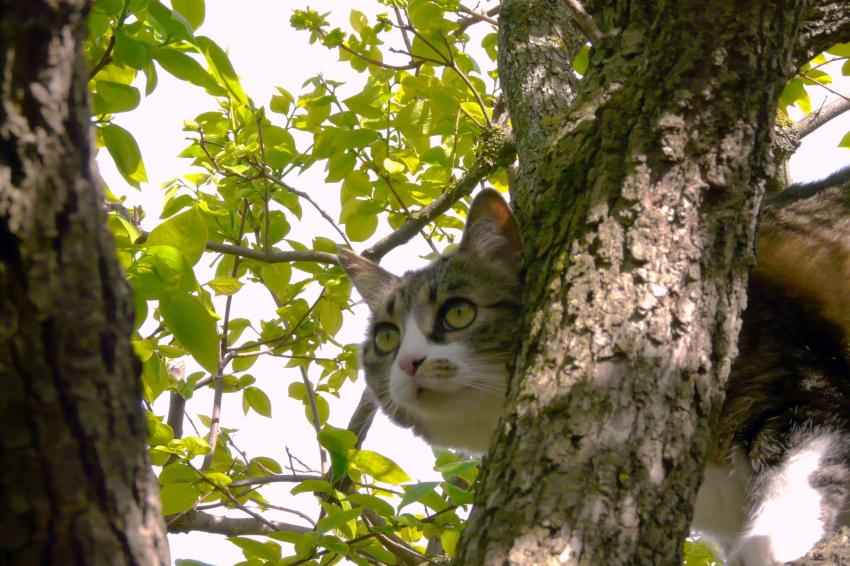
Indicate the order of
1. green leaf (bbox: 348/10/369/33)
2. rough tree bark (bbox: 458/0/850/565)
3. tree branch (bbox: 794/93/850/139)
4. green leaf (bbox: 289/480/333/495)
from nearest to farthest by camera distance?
rough tree bark (bbox: 458/0/850/565) → green leaf (bbox: 289/480/333/495) → green leaf (bbox: 348/10/369/33) → tree branch (bbox: 794/93/850/139)

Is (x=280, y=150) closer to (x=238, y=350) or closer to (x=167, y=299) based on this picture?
(x=238, y=350)

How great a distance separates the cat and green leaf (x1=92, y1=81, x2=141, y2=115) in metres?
1.12

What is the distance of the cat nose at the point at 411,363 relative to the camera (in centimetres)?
268

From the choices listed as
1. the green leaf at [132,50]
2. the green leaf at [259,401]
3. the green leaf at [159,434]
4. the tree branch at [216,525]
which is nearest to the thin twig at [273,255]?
the green leaf at [259,401]

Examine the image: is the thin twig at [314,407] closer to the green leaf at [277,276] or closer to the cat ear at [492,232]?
the green leaf at [277,276]

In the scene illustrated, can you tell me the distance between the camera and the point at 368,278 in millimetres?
3398

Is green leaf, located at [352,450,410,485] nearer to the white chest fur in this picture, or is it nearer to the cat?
the cat

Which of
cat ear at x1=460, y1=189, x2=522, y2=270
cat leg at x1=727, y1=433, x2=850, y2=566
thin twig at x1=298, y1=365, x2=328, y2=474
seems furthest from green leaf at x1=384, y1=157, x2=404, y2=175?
cat leg at x1=727, y1=433, x2=850, y2=566

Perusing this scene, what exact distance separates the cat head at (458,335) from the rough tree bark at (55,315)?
1.73 m

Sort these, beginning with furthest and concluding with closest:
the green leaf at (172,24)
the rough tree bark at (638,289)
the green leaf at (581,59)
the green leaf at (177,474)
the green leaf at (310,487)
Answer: the green leaf at (581,59)
the green leaf at (177,474)
the green leaf at (310,487)
the green leaf at (172,24)
the rough tree bark at (638,289)

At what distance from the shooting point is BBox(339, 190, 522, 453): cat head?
2666 millimetres

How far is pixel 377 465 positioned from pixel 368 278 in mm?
1071

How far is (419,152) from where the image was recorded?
3830 mm

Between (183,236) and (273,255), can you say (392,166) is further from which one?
(183,236)
